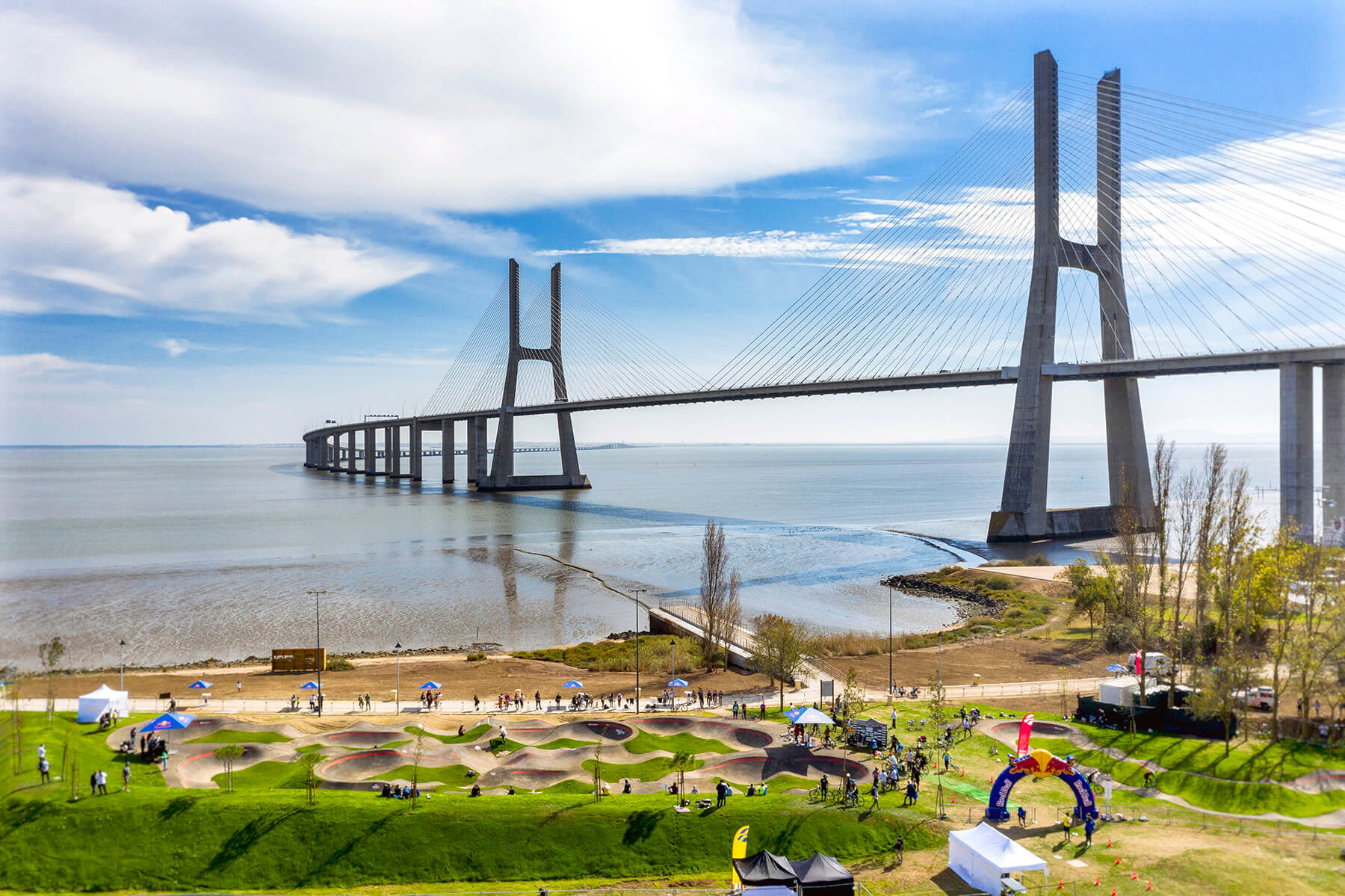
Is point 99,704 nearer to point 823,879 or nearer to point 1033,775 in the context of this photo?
point 823,879

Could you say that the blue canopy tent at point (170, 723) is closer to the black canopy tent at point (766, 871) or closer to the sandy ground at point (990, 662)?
the black canopy tent at point (766, 871)

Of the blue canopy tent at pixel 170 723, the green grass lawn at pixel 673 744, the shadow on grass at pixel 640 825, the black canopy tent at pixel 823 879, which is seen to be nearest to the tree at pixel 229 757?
the blue canopy tent at pixel 170 723

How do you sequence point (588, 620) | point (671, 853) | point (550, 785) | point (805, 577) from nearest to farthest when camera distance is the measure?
point (671, 853) → point (550, 785) → point (588, 620) → point (805, 577)

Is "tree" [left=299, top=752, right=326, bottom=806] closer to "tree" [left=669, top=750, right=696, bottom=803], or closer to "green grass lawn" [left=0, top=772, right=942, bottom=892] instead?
"green grass lawn" [left=0, top=772, right=942, bottom=892]

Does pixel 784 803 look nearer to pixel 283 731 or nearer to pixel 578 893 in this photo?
pixel 578 893

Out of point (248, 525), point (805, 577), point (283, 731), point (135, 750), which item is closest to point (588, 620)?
point (805, 577)

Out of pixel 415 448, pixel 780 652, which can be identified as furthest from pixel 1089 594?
pixel 415 448
